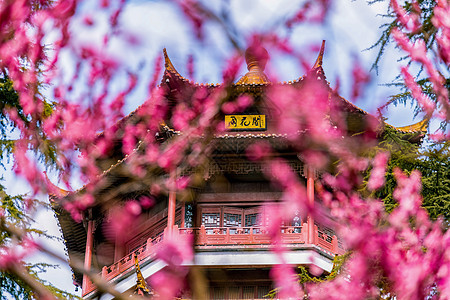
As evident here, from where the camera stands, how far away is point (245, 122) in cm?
1994

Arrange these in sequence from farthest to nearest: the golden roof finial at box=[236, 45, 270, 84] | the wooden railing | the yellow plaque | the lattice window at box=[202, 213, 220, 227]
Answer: the golden roof finial at box=[236, 45, 270, 84]
the yellow plaque
the lattice window at box=[202, 213, 220, 227]
the wooden railing

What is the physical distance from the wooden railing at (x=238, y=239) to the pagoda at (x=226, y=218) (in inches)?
0.9

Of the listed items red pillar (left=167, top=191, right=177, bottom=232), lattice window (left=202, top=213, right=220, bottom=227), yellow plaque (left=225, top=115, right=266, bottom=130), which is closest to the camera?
red pillar (left=167, top=191, right=177, bottom=232)

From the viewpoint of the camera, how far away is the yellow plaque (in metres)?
19.8

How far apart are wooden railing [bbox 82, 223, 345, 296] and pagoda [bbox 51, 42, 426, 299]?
0.02 meters

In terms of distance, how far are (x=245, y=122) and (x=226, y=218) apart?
2625 millimetres

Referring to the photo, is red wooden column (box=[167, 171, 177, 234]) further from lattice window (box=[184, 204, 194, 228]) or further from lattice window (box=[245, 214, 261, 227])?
lattice window (box=[245, 214, 261, 227])

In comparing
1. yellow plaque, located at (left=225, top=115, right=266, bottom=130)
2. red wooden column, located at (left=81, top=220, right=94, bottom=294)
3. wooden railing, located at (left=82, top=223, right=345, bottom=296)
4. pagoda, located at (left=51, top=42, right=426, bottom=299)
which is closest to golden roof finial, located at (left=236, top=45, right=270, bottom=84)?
pagoda, located at (left=51, top=42, right=426, bottom=299)

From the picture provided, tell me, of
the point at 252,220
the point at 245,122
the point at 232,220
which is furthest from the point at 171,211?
the point at 245,122

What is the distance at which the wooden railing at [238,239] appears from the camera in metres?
17.8

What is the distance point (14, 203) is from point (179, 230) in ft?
27.4

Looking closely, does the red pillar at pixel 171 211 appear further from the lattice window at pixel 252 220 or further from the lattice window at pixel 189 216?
the lattice window at pixel 252 220

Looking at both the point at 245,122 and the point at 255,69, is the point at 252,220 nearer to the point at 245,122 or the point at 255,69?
the point at 245,122

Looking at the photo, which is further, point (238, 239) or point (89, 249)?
point (89, 249)
